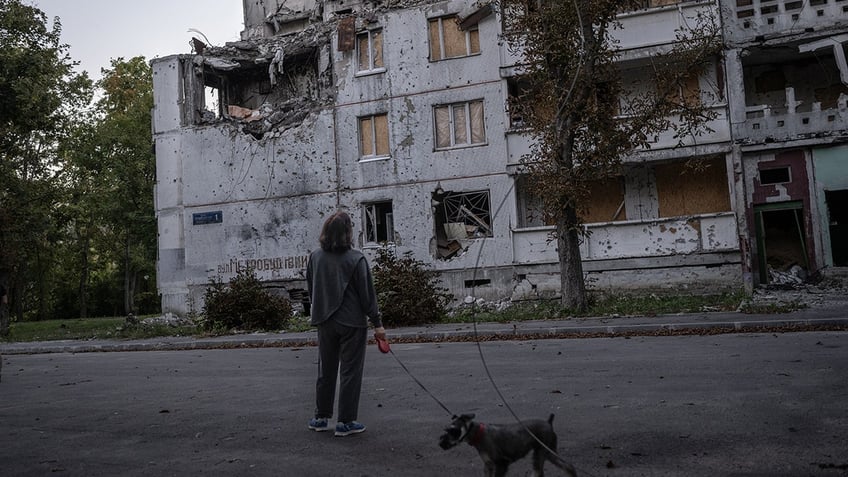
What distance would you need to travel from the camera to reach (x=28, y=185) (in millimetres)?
28891

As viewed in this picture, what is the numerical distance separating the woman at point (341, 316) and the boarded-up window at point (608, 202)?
1977 cm

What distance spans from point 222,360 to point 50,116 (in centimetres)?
2036

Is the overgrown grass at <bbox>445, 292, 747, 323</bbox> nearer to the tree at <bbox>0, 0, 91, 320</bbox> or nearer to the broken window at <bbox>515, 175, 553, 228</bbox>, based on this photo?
the broken window at <bbox>515, 175, 553, 228</bbox>

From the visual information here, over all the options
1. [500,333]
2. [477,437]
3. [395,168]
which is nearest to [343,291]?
[477,437]

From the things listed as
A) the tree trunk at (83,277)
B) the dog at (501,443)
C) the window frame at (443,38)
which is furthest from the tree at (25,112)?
the dog at (501,443)

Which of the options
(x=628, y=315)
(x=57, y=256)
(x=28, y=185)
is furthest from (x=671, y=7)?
(x=57, y=256)

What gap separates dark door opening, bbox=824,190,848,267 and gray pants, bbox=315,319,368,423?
67.4 feet

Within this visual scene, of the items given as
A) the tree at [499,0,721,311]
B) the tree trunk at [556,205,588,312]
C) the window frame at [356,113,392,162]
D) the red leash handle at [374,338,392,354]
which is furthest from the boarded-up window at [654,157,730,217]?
the red leash handle at [374,338,392,354]

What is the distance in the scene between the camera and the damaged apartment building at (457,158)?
22.6 m

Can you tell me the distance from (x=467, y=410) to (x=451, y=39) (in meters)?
21.7

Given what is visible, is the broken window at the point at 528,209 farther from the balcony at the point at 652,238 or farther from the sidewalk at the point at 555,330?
the sidewalk at the point at 555,330

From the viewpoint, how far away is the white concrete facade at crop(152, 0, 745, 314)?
23.3m

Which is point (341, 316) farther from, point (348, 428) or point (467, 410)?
point (467, 410)

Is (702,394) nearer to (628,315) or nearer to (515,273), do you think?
(628,315)
